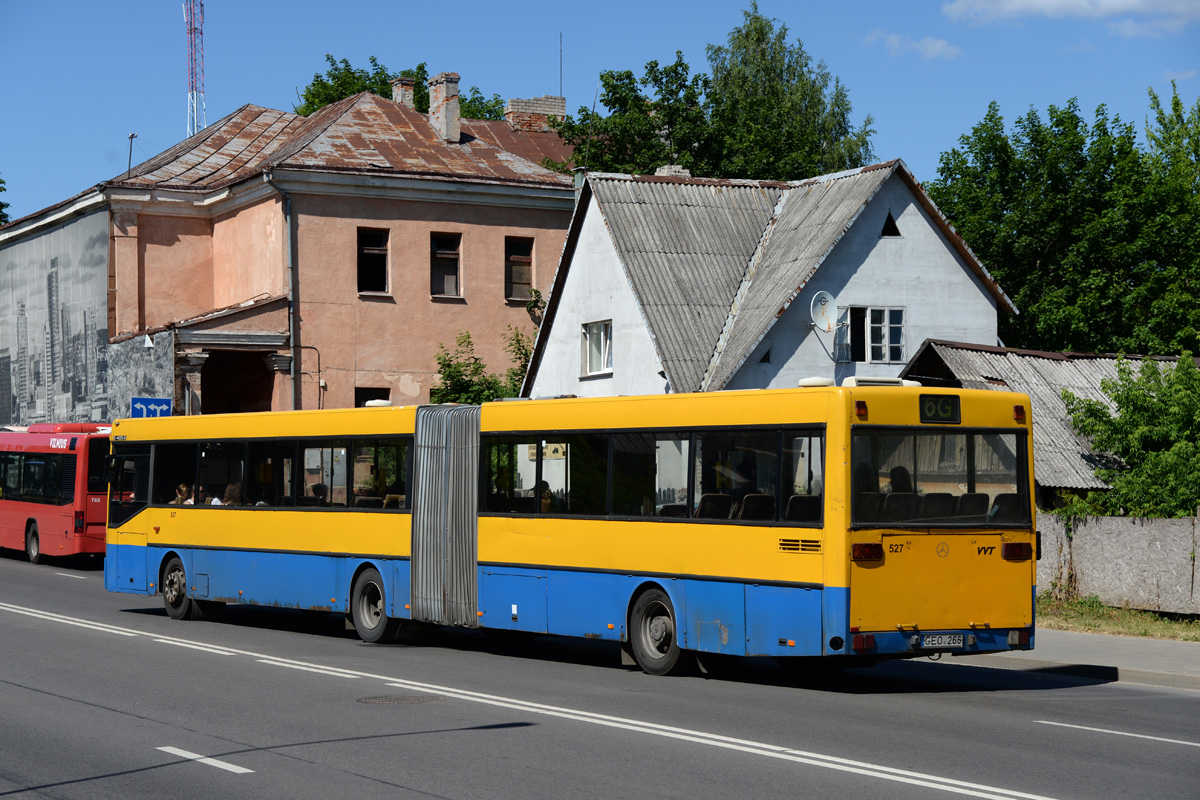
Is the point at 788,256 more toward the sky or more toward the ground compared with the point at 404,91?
more toward the ground

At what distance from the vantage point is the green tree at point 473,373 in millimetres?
37781

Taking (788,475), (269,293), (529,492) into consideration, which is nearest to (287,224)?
(269,293)

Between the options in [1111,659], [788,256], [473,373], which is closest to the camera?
[1111,659]

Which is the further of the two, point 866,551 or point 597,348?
point 597,348

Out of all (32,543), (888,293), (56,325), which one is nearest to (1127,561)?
(888,293)

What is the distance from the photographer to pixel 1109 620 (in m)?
18.9

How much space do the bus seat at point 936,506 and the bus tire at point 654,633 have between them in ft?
8.92

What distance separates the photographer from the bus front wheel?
20.7 meters

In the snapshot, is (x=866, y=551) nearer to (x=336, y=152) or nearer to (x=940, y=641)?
(x=940, y=641)

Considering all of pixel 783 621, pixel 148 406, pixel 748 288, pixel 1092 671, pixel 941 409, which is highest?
pixel 748 288

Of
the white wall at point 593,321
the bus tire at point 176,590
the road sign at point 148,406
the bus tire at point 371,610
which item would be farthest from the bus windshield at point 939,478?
the road sign at point 148,406

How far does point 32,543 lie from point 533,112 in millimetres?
30646

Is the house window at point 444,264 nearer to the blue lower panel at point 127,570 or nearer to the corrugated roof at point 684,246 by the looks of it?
the corrugated roof at point 684,246

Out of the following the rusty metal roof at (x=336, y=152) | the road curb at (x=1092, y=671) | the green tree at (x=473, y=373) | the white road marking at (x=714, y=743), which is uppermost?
the rusty metal roof at (x=336, y=152)
